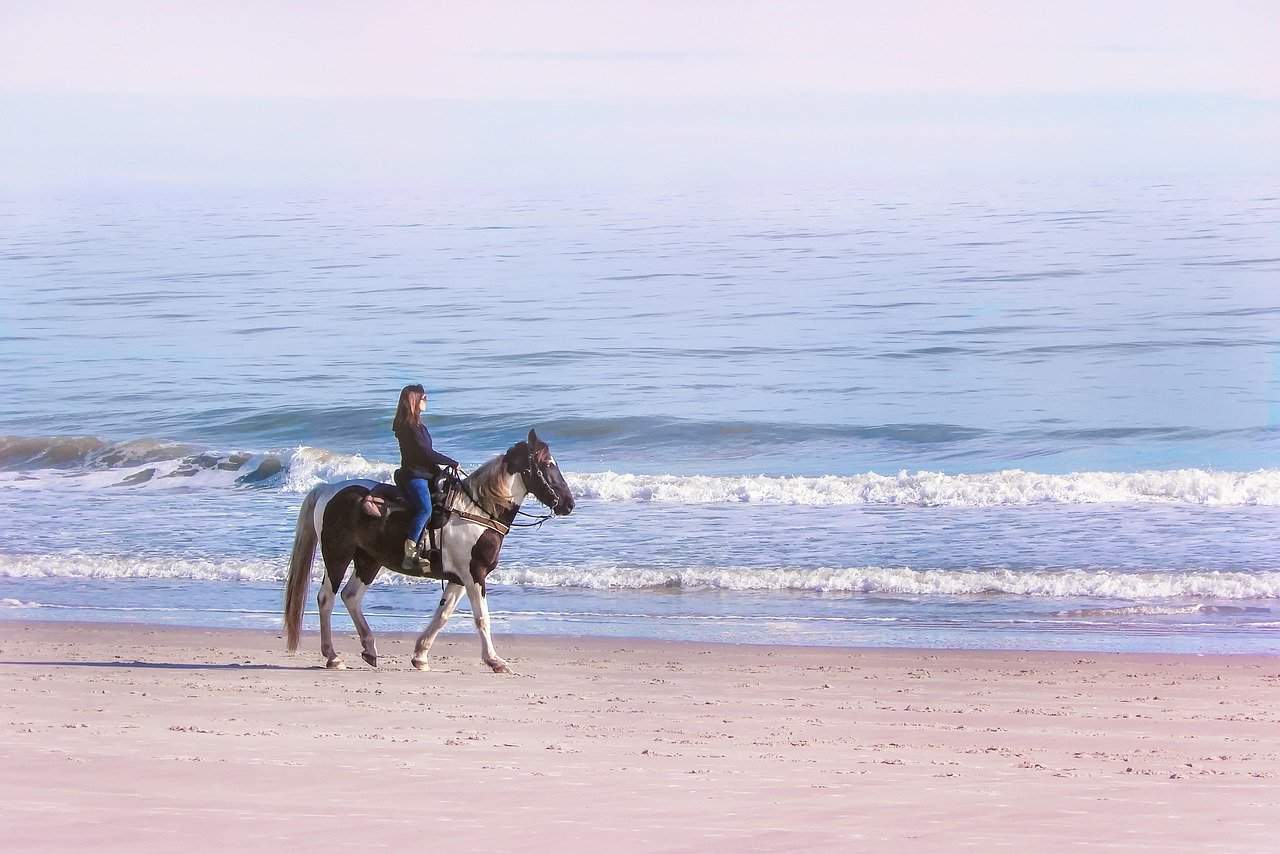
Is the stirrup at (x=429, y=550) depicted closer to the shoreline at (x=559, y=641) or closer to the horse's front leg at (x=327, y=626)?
the horse's front leg at (x=327, y=626)

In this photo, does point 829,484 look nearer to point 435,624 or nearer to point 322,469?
point 322,469

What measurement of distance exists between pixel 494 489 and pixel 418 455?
542mm

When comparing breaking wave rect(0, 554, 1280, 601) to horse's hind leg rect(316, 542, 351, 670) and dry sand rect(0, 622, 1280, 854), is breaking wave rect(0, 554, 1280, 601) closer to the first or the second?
dry sand rect(0, 622, 1280, 854)

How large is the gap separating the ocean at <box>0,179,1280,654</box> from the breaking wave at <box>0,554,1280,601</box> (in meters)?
0.04

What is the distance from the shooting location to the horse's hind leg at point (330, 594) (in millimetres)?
9531

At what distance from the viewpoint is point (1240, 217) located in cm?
4966

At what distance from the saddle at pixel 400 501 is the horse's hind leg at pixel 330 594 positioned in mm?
440

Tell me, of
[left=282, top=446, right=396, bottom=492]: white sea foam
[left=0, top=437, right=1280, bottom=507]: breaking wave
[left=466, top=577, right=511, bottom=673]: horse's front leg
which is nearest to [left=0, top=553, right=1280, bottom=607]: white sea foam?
[left=0, top=437, right=1280, bottom=507]: breaking wave

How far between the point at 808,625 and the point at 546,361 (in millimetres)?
21700

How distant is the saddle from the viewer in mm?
9219

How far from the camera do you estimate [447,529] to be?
9.23 metres

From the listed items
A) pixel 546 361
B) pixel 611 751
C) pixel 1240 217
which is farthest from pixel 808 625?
pixel 1240 217

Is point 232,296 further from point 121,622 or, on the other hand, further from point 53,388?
point 121,622

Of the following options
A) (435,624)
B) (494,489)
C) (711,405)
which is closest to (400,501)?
(494,489)
